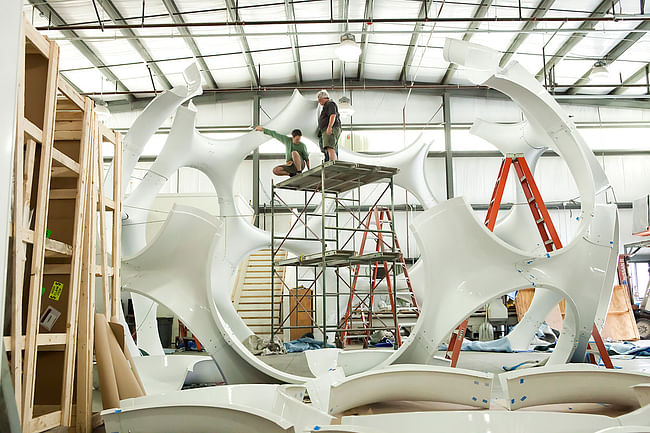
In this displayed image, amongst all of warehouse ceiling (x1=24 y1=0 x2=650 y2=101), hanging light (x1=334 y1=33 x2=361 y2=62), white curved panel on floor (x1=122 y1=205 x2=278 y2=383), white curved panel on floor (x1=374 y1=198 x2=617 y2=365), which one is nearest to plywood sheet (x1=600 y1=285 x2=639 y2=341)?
warehouse ceiling (x1=24 y1=0 x2=650 y2=101)

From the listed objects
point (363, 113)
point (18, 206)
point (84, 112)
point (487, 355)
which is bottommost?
point (487, 355)

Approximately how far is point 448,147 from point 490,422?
56.7 feet

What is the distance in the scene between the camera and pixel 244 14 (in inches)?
593

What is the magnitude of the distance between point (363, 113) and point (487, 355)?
39.6ft

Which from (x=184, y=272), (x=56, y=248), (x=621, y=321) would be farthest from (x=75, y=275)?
(x=621, y=321)

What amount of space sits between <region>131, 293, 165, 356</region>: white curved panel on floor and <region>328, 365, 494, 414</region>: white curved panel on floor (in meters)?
5.17

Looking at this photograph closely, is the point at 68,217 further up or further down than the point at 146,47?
further down

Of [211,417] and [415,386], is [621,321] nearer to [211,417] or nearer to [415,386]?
[415,386]

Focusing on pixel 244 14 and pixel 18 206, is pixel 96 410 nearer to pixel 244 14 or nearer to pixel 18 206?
pixel 18 206

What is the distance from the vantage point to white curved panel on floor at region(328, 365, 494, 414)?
4.74 metres

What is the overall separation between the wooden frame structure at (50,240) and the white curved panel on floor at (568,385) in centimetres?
339

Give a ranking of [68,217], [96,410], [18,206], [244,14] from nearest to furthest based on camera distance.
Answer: [18,206] < [68,217] < [96,410] < [244,14]

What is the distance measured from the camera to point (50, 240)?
4.14 meters

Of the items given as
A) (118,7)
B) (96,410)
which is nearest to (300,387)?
(96,410)
